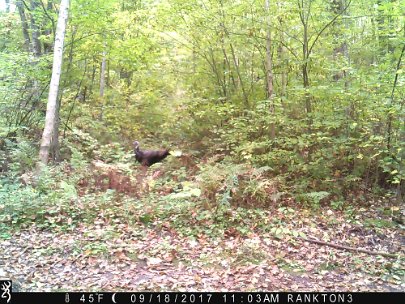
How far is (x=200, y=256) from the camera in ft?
18.9

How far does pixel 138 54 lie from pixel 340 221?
793 centimetres

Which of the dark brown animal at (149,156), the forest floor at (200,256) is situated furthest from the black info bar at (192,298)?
the dark brown animal at (149,156)

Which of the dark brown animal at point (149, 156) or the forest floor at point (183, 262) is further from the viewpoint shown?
the dark brown animal at point (149, 156)

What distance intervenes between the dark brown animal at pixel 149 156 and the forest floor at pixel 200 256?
12.0 ft

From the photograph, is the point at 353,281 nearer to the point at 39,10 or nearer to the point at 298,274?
the point at 298,274

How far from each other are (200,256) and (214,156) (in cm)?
393

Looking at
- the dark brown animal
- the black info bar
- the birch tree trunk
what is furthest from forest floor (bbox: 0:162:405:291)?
the dark brown animal

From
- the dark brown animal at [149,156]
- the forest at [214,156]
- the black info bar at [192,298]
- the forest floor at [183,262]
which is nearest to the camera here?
the black info bar at [192,298]

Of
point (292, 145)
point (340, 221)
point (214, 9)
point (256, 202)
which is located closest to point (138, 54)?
point (214, 9)

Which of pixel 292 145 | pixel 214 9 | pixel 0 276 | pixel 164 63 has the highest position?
pixel 214 9

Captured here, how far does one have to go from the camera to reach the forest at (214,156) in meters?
5.57

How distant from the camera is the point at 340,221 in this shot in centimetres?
713

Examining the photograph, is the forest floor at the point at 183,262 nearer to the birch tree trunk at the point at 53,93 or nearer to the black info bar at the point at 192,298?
the black info bar at the point at 192,298

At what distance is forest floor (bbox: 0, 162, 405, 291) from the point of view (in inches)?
197
